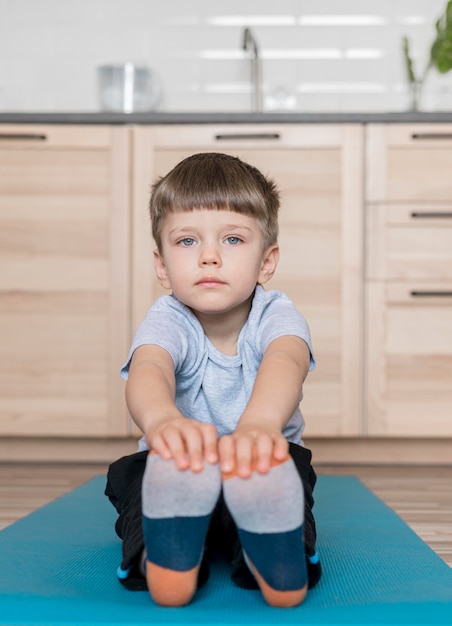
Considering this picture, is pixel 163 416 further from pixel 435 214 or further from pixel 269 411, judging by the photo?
pixel 435 214

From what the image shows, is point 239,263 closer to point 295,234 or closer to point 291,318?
point 291,318

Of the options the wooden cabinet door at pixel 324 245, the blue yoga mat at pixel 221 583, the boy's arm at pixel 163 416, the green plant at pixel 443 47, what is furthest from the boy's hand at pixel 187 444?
the green plant at pixel 443 47

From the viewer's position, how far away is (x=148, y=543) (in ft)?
3.00

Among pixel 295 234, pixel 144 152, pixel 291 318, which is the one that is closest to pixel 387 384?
pixel 295 234

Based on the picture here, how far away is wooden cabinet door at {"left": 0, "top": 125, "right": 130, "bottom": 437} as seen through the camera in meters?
2.44

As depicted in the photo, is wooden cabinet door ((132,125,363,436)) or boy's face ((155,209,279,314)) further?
wooden cabinet door ((132,125,363,436))

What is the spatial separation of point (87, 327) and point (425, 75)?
1.39 meters

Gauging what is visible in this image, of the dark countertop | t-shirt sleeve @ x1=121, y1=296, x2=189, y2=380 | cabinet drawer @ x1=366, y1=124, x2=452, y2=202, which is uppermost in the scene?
the dark countertop

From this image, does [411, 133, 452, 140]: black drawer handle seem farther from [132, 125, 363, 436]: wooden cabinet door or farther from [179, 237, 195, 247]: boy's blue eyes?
[179, 237, 195, 247]: boy's blue eyes

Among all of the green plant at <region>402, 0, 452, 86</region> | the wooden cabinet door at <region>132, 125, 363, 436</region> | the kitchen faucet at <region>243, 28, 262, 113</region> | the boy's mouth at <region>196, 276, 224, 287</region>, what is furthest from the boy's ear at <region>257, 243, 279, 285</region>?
the green plant at <region>402, 0, 452, 86</region>

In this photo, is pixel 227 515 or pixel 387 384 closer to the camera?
pixel 227 515

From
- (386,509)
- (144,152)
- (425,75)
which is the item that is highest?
(425,75)

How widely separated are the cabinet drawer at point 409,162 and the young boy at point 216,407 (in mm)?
1130

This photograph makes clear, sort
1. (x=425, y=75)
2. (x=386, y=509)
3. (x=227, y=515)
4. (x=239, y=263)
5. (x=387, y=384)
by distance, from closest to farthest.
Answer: (x=227, y=515) → (x=239, y=263) → (x=386, y=509) → (x=387, y=384) → (x=425, y=75)
